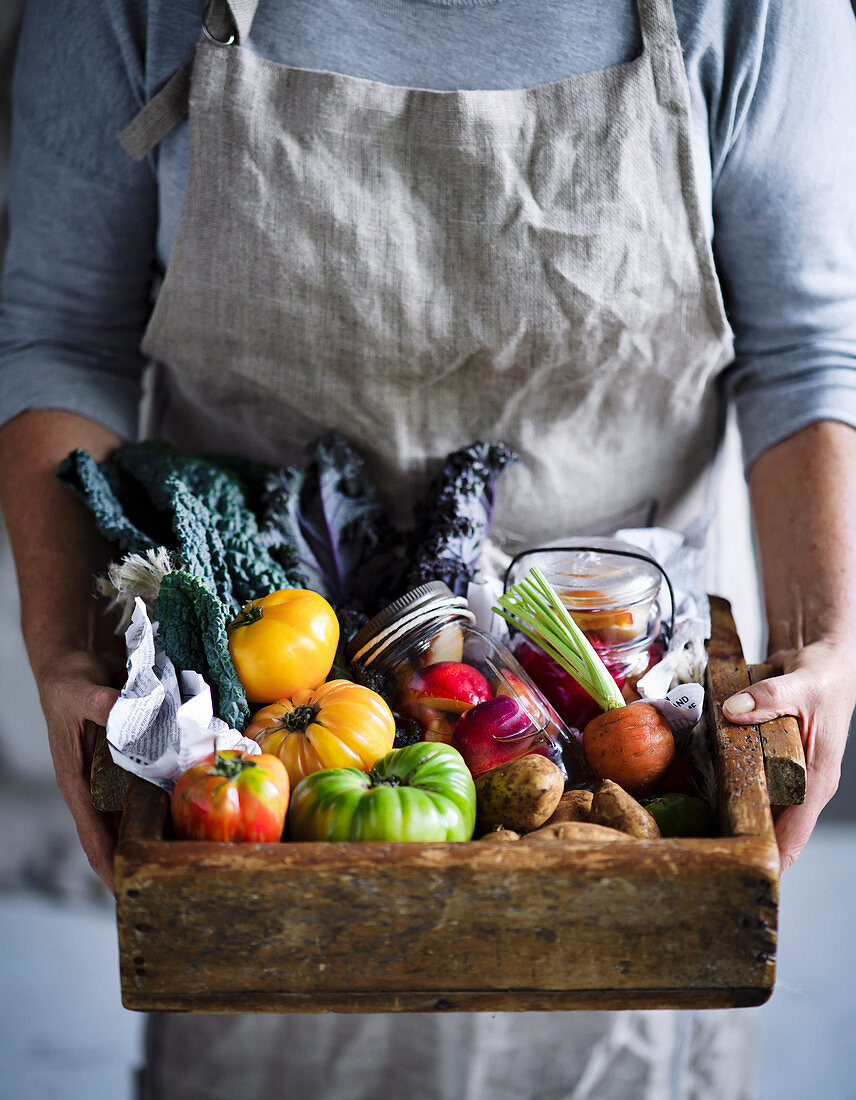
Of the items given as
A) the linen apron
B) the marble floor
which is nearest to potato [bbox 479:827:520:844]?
the linen apron

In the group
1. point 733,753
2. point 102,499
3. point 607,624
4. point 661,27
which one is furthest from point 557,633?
point 661,27

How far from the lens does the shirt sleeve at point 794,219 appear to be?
2.52ft

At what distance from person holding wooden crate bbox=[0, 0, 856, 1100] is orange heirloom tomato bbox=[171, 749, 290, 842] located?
17cm

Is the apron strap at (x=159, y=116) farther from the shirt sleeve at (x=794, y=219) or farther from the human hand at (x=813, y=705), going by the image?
the human hand at (x=813, y=705)

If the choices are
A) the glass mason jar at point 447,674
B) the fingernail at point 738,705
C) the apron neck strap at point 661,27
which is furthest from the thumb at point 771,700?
the apron neck strap at point 661,27

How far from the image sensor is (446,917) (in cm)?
51

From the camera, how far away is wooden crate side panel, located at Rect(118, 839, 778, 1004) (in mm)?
500

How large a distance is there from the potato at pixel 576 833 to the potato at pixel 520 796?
3 cm

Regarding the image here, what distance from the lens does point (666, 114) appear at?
767 mm

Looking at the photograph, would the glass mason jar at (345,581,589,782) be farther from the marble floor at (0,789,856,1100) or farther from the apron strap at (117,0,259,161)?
the marble floor at (0,789,856,1100)

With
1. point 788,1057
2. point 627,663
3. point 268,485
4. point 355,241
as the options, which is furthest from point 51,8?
point 788,1057

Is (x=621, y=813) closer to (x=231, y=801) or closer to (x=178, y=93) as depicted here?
(x=231, y=801)

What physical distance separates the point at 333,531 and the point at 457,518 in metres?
0.11

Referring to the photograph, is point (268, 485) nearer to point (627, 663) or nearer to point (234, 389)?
point (234, 389)
